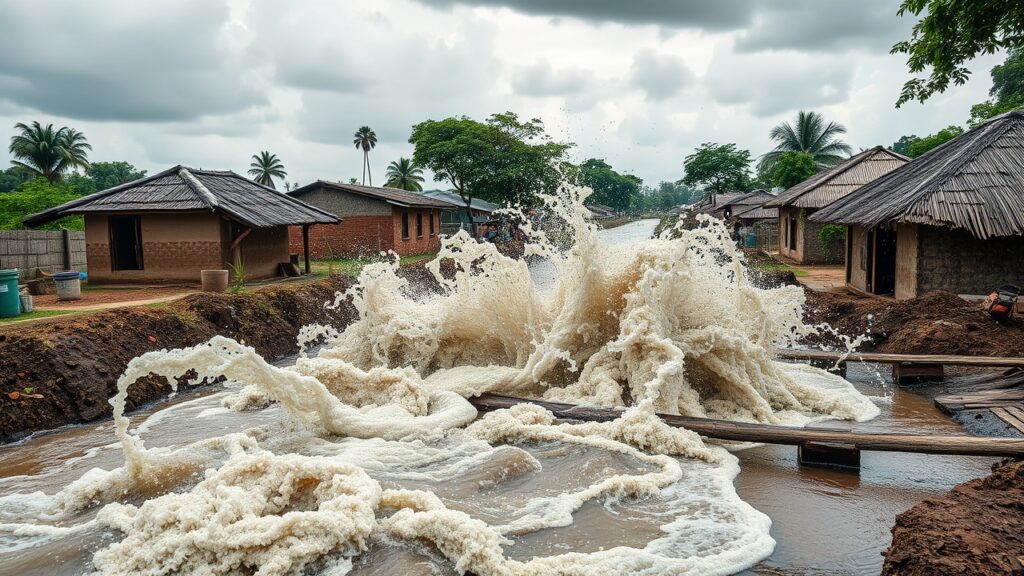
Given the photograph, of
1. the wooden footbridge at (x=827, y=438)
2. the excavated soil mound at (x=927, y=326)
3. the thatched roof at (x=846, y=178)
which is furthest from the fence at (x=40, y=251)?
the thatched roof at (x=846, y=178)

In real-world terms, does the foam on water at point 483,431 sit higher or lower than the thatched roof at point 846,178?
lower

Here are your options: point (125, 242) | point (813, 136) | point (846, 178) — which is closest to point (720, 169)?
point (813, 136)

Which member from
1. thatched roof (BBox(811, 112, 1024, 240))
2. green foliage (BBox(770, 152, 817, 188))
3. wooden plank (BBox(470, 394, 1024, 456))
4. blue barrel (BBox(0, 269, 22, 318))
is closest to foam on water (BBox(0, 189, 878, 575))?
wooden plank (BBox(470, 394, 1024, 456))

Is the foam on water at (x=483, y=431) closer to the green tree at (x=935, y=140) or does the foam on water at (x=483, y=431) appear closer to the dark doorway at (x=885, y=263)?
the dark doorway at (x=885, y=263)

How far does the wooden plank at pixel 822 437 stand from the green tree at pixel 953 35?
8.50 metres

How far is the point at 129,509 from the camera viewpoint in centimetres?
577

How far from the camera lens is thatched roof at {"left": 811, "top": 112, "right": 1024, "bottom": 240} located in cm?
1238

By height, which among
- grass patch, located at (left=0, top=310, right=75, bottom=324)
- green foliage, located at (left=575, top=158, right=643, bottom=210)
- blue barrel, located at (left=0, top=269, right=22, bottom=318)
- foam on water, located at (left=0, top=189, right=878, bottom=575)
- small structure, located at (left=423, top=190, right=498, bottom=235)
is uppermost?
green foliage, located at (left=575, top=158, right=643, bottom=210)

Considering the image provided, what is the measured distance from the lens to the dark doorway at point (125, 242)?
1856cm

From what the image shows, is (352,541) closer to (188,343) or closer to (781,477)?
(781,477)

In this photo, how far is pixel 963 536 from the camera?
13.3 ft

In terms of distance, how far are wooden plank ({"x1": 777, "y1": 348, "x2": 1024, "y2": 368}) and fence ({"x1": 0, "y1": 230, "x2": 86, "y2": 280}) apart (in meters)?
18.2

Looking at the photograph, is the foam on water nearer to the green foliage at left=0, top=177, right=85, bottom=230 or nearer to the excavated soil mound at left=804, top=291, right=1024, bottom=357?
the excavated soil mound at left=804, top=291, right=1024, bottom=357

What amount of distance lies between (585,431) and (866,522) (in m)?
2.96
